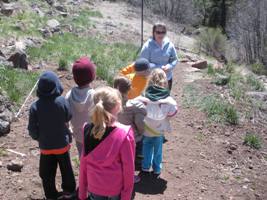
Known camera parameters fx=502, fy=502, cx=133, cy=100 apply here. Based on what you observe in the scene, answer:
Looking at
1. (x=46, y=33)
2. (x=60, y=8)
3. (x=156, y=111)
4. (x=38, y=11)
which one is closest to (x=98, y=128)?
(x=156, y=111)

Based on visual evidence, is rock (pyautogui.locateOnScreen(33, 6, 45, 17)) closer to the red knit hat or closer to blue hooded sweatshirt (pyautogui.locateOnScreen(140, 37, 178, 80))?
blue hooded sweatshirt (pyautogui.locateOnScreen(140, 37, 178, 80))

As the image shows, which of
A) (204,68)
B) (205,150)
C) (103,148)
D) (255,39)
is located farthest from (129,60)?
(255,39)

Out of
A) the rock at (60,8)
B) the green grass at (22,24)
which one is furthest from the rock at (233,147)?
the rock at (60,8)

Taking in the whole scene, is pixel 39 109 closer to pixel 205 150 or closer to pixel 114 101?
pixel 114 101

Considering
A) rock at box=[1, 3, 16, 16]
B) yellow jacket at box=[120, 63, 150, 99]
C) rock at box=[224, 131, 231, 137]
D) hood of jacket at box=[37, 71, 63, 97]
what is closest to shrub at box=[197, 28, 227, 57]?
rock at box=[1, 3, 16, 16]

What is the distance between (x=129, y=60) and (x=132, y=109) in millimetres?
6296

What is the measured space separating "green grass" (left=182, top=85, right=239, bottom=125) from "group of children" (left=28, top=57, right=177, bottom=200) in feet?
7.73

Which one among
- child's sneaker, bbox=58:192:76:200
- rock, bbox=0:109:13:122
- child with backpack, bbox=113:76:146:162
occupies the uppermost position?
child with backpack, bbox=113:76:146:162

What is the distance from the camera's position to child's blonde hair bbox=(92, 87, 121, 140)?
361 cm

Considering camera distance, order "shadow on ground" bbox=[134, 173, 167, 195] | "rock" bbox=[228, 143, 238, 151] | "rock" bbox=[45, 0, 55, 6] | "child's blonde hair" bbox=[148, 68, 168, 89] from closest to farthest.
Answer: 1. "child's blonde hair" bbox=[148, 68, 168, 89]
2. "shadow on ground" bbox=[134, 173, 167, 195]
3. "rock" bbox=[228, 143, 238, 151]
4. "rock" bbox=[45, 0, 55, 6]

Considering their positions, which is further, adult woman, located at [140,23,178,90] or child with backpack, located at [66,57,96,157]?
adult woman, located at [140,23,178,90]

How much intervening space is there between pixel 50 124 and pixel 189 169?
7.97 feet

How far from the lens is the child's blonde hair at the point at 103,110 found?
3611 mm

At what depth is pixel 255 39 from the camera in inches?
1203
